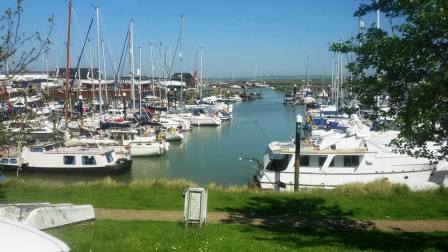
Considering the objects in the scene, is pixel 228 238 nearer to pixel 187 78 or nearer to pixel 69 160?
pixel 69 160

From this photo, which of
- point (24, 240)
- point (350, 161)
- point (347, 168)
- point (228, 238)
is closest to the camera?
point (24, 240)

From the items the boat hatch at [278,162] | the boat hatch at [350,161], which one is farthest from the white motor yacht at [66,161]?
the boat hatch at [350,161]

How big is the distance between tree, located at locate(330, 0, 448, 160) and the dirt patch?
14.6 ft

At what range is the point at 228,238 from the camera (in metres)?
10.6

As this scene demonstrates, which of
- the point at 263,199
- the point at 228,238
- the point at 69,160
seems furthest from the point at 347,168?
the point at 69,160

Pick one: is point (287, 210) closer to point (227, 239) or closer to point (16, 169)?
point (227, 239)

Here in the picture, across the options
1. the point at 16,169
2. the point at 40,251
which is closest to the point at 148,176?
the point at 16,169

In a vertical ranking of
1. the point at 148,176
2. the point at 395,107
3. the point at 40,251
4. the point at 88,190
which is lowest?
the point at 148,176

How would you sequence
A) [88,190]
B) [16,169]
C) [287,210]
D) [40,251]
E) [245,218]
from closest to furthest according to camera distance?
[40,251] < [245,218] < [287,210] < [88,190] < [16,169]

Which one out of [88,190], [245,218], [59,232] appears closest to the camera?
[59,232]

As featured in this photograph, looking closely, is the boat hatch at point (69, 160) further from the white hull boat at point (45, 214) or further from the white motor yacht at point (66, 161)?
the white hull boat at point (45, 214)

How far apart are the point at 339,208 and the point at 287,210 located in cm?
169

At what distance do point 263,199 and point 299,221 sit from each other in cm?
340

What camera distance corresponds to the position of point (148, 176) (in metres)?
36.1
